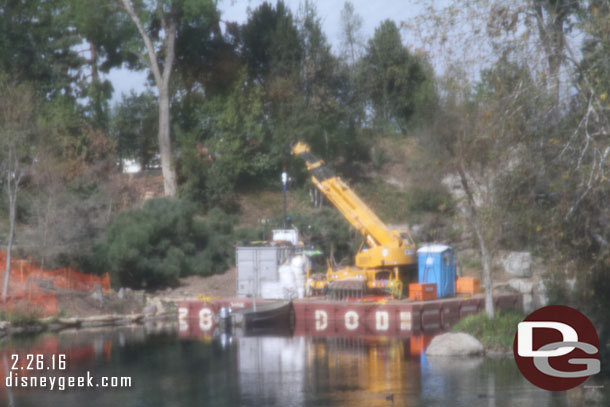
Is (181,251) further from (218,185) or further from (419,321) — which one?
(419,321)

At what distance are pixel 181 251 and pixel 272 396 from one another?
27651mm

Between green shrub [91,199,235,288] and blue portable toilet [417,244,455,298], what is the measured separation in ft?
46.0

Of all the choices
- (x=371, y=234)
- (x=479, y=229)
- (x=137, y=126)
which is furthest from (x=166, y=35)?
(x=479, y=229)

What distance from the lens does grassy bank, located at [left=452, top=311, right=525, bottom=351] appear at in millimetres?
23562

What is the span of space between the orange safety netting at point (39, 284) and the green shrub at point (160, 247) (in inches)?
74.8

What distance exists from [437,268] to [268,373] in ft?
55.1

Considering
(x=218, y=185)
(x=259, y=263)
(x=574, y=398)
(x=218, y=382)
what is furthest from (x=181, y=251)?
(x=574, y=398)

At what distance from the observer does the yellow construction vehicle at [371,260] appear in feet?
119

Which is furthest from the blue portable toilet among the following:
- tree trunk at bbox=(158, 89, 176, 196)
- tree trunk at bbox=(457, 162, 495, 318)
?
tree trunk at bbox=(158, 89, 176, 196)

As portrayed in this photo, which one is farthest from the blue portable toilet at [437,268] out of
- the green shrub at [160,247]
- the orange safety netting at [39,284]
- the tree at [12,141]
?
the tree at [12,141]

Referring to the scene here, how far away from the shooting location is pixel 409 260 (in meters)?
37.6

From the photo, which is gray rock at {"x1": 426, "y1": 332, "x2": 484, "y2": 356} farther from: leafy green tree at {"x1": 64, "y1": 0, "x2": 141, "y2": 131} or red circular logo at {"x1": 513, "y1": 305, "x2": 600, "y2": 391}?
leafy green tree at {"x1": 64, "y1": 0, "x2": 141, "y2": 131}

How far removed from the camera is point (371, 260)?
36812 mm

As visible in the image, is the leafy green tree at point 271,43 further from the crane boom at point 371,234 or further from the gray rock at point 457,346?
the gray rock at point 457,346
